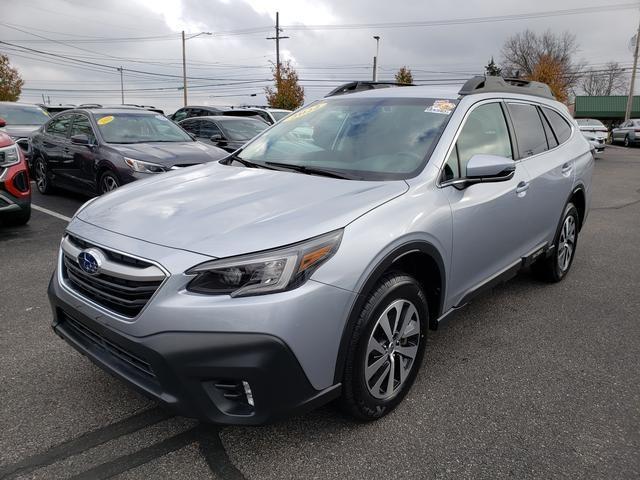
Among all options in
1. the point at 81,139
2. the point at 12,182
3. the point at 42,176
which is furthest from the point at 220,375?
the point at 42,176

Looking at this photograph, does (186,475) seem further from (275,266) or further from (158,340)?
(275,266)

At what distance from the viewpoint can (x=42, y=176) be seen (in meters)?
8.95

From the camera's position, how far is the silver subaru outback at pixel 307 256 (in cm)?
205

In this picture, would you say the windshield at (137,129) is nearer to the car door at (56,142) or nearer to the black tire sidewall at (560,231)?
the car door at (56,142)

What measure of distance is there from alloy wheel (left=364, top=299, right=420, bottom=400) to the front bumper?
323 mm

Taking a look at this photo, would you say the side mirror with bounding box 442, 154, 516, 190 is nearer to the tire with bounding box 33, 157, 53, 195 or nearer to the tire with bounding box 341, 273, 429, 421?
the tire with bounding box 341, 273, 429, 421

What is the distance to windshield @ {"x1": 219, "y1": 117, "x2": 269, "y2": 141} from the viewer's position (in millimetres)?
9930

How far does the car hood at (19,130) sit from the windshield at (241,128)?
13.1 ft

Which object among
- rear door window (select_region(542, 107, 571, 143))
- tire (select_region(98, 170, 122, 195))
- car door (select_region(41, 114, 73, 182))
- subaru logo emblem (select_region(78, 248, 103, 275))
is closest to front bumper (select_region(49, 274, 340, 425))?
subaru logo emblem (select_region(78, 248, 103, 275))

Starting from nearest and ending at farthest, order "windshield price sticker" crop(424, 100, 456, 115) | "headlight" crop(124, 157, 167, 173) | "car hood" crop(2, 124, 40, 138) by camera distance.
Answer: "windshield price sticker" crop(424, 100, 456, 115) → "headlight" crop(124, 157, 167, 173) → "car hood" crop(2, 124, 40, 138)

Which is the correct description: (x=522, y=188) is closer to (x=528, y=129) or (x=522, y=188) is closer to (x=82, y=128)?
(x=528, y=129)

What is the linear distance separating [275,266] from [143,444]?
1.15 m

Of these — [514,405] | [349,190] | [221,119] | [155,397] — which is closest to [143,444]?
[155,397]

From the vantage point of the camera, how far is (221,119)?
10445 mm
